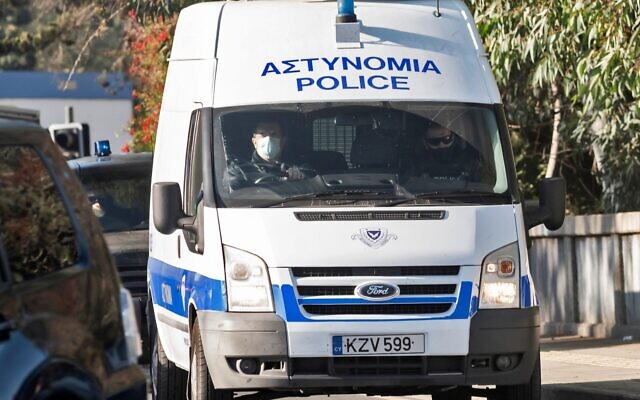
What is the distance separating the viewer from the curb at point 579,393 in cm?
1116

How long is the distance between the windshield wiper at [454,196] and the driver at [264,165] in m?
0.68

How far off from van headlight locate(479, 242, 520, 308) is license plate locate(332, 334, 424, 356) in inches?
21.0

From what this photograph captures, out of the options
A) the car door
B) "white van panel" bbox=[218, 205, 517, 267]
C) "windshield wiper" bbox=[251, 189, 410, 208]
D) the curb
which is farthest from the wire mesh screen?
the car door

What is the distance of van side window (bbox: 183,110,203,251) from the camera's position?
10.3 meters

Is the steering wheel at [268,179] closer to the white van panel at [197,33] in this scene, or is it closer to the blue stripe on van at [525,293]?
the white van panel at [197,33]

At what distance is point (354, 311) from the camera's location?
9.69 metres

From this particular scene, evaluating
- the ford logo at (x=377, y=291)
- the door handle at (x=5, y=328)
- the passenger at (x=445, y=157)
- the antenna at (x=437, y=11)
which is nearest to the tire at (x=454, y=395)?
the ford logo at (x=377, y=291)

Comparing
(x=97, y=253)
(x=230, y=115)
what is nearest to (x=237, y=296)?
(x=230, y=115)

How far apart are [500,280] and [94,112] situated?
5165 centimetres

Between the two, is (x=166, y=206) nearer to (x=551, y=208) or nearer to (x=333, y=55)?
(x=333, y=55)

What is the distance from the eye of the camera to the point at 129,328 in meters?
6.43

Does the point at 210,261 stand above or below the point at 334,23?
A: below

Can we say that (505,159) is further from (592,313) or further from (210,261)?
(592,313)

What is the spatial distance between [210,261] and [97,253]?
3.50 m
